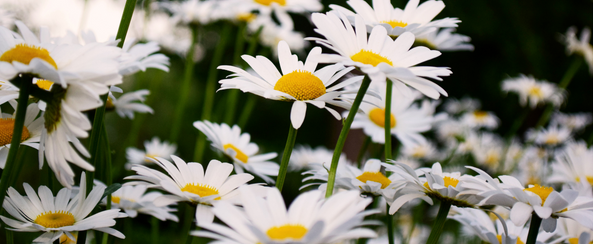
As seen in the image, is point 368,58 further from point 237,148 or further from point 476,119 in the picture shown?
point 476,119

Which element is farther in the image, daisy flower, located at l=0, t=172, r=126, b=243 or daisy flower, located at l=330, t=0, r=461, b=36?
daisy flower, located at l=330, t=0, r=461, b=36

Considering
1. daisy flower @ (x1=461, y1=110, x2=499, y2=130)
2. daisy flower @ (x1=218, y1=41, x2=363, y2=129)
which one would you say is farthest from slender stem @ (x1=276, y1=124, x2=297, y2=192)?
daisy flower @ (x1=461, y1=110, x2=499, y2=130)

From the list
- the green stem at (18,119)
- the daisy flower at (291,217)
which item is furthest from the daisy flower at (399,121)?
the green stem at (18,119)

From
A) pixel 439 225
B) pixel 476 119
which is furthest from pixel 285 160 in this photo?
pixel 476 119

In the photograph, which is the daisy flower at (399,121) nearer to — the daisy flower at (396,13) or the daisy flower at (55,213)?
the daisy flower at (396,13)

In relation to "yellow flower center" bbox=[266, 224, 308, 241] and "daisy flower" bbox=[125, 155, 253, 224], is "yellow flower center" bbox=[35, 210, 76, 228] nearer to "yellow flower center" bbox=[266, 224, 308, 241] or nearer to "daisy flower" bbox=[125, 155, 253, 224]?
"daisy flower" bbox=[125, 155, 253, 224]

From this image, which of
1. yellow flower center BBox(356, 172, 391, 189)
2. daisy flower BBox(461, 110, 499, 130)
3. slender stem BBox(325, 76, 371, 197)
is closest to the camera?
slender stem BBox(325, 76, 371, 197)
